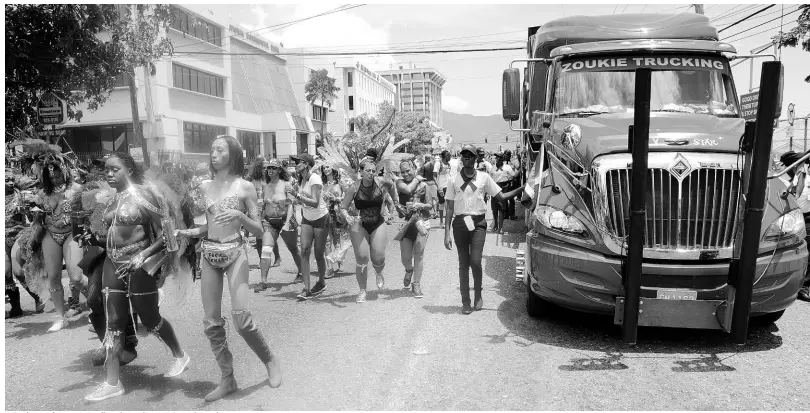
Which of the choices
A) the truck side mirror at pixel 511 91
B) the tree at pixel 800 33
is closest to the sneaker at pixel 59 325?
the truck side mirror at pixel 511 91

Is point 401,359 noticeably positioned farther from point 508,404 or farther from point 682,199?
point 682,199

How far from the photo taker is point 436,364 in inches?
204

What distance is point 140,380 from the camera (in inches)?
198

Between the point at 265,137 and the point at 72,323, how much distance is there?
48.0 meters

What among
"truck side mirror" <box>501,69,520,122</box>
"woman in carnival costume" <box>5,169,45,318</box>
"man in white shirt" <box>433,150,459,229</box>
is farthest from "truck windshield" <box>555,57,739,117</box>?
"man in white shirt" <box>433,150,459,229</box>

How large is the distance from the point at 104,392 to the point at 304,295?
11.5 ft

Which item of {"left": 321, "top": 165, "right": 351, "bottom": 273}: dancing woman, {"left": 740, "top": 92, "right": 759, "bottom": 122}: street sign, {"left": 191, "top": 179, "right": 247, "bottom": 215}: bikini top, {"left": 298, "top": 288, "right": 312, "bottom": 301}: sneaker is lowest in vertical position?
{"left": 298, "top": 288, "right": 312, "bottom": 301}: sneaker

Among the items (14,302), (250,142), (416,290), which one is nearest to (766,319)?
(416,290)

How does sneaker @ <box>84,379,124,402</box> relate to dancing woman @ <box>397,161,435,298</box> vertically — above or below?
below

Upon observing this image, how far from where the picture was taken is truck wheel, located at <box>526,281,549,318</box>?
21.0 ft

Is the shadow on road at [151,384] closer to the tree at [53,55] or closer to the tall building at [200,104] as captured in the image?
the tree at [53,55]

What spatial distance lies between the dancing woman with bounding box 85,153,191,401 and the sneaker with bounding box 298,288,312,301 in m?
3.00

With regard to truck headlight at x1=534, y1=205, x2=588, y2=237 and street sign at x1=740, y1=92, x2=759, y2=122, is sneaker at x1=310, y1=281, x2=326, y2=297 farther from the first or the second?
street sign at x1=740, y1=92, x2=759, y2=122

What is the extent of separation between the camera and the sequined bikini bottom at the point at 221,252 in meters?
4.61
